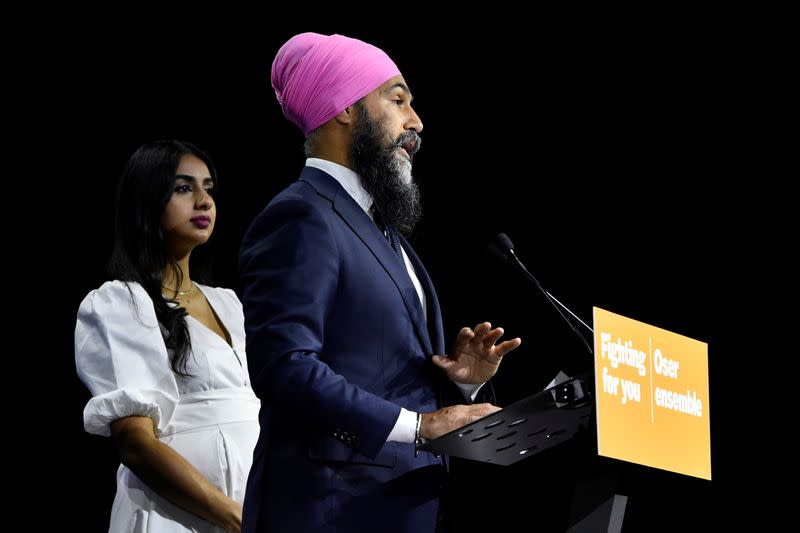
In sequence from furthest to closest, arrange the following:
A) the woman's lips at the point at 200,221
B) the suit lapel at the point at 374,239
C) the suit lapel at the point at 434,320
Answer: the woman's lips at the point at 200,221
the suit lapel at the point at 434,320
the suit lapel at the point at 374,239

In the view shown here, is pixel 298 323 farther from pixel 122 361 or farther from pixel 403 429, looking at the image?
pixel 122 361

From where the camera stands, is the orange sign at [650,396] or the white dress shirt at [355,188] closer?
the orange sign at [650,396]

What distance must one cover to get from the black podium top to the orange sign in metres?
0.08

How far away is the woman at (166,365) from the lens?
2.52 meters

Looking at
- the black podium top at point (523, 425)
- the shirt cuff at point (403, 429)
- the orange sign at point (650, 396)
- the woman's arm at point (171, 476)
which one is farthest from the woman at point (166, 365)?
the orange sign at point (650, 396)

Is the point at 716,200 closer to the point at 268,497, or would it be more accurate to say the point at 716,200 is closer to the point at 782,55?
the point at 782,55

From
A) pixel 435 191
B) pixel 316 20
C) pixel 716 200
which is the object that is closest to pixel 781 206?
pixel 716 200

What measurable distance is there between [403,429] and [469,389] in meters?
0.30

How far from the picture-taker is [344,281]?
1978 mm

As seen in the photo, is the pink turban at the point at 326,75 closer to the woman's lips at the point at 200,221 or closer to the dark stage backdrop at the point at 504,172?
the woman's lips at the point at 200,221

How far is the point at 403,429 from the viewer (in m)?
1.80

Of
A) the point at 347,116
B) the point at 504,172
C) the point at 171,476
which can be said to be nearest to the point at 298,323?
the point at 347,116

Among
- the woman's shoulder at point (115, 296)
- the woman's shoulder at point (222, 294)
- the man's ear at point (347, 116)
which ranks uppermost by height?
the man's ear at point (347, 116)

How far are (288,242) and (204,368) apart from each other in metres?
0.85
